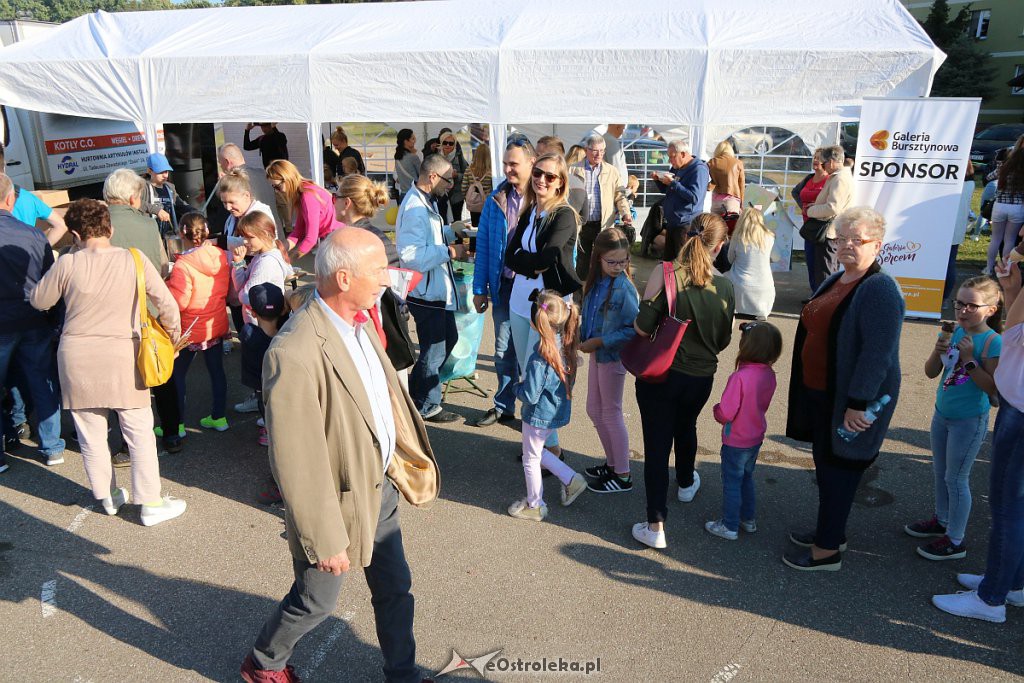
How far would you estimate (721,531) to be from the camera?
4012 millimetres

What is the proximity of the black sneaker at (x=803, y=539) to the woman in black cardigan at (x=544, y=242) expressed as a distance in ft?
4.45

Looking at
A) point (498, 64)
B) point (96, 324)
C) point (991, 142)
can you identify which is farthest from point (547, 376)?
point (991, 142)

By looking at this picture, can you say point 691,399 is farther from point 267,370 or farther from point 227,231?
point 227,231

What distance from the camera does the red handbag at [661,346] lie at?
12.0 feet

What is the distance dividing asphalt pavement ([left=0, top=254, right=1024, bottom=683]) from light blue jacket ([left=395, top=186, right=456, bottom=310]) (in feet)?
3.70

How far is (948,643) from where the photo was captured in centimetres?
325

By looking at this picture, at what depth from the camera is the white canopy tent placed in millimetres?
7844

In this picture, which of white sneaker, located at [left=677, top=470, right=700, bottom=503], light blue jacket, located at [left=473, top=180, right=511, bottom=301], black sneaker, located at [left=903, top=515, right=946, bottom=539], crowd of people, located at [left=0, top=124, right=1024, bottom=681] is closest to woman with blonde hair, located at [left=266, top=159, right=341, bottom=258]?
crowd of people, located at [left=0, top=124, right=1024, bottom=681]

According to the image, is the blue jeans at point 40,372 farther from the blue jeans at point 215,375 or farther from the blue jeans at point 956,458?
the blue jeans at point 956,458

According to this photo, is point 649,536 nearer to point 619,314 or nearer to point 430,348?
point 619,314

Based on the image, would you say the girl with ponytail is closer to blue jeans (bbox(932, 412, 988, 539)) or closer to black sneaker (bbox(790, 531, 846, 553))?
black sneaker (bbox(790, 531, 846, 553))

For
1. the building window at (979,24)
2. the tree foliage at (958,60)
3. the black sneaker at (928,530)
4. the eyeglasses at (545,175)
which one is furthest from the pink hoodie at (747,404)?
the building window at (979,24)

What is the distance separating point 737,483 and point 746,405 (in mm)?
413

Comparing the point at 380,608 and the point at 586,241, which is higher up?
the point at 586,241
